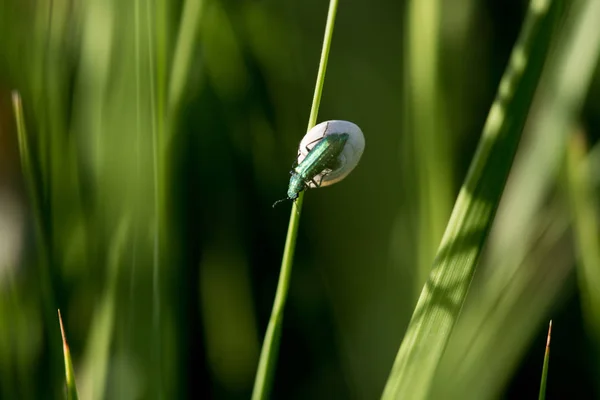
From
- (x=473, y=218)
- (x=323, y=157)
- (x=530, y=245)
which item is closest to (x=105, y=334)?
(x=323, y=157)

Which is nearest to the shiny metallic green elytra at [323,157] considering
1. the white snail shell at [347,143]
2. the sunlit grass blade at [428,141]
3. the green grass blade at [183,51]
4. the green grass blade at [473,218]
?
the white snail shell at [347,143]

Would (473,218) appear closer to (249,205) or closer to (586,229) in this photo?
(586,229)

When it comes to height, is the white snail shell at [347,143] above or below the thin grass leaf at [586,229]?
above

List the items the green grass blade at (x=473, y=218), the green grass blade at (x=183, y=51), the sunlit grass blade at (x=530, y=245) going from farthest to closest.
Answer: the green grass blade at (x=183, y=51), the sunlit grass blade at (x=530, y=245), the green grass blade at (x=473, y=218)

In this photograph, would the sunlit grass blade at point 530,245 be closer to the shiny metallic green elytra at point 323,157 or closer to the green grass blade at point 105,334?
the shiny metallic green elytra at point 323,157

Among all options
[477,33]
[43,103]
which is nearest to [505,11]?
[477,33]

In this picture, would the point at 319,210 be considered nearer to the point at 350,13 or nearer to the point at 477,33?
the point at 350,13
